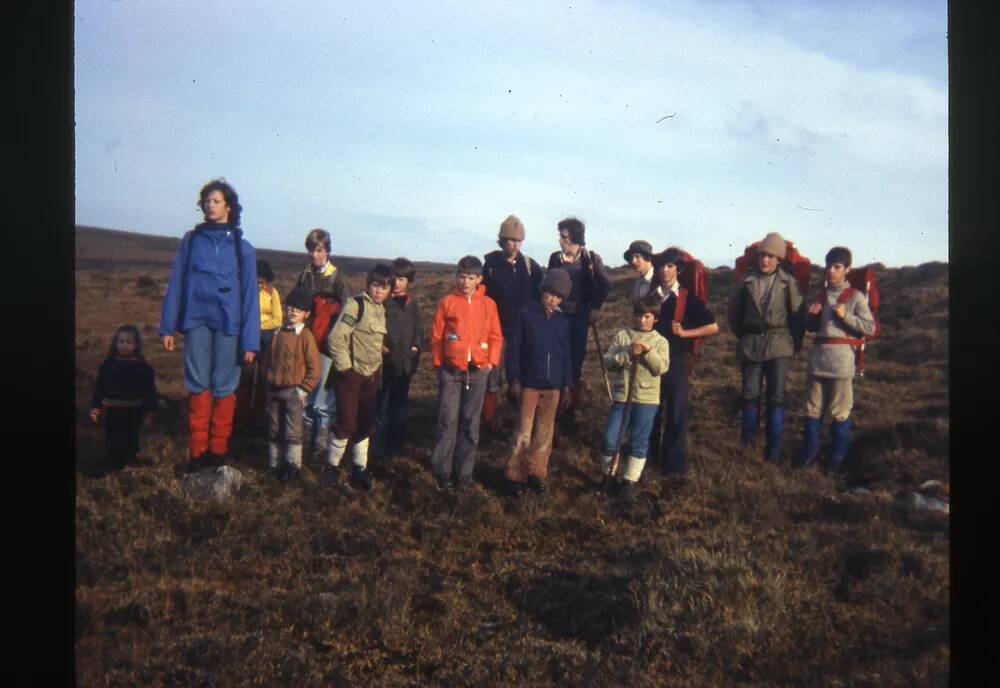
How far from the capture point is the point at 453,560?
6340 millimetres

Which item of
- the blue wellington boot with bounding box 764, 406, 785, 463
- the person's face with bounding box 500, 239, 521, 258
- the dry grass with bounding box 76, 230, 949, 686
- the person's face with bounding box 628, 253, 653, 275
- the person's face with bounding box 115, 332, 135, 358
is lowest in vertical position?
the dry grass with bounding box 76, 230, 949, 686

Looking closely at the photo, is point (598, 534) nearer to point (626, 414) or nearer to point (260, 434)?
point (626, 414)

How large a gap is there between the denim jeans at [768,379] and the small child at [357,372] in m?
3.36

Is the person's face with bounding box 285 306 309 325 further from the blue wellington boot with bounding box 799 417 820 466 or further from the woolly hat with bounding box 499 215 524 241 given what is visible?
the blue wellington boot with bounding box 799 417 820 466

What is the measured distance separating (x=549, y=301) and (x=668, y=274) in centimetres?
111

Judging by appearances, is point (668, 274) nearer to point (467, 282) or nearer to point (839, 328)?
point (839, 328)

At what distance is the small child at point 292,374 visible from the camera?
7785 millimetres

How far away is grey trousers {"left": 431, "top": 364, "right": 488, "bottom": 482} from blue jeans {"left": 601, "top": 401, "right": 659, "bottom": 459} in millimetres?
1138

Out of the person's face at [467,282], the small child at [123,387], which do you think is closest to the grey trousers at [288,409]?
the small child at [123,387]

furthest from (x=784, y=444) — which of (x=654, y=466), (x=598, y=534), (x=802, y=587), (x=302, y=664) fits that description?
(x=302, y=664)

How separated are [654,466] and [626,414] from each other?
0.80 meters

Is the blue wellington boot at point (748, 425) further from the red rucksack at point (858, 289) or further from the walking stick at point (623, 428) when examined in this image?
the walking stick at point (623, 428)

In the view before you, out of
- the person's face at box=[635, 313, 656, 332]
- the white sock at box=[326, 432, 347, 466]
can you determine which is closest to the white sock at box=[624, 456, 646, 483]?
the person's face at box=[635, 313, 656, 332]

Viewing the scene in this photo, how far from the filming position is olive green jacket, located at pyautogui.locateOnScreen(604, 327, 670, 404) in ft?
25.0
